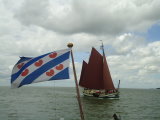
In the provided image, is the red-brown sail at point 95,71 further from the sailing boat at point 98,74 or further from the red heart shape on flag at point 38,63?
the red heart shape on flag at point 38,63

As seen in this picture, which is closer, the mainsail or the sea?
the sea

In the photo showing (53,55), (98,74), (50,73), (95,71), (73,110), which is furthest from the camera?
(95,71)

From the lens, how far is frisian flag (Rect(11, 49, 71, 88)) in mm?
11055

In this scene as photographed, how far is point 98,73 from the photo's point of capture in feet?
219

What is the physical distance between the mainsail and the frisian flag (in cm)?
5520

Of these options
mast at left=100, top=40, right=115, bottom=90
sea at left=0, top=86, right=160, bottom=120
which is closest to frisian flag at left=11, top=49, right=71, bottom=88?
sea at left=0, top=86, right=160, bottom=120

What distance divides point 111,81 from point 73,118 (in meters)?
33.3

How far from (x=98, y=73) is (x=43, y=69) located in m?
56.2

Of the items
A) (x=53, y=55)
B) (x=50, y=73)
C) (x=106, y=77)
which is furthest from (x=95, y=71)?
(x=50, y=73)

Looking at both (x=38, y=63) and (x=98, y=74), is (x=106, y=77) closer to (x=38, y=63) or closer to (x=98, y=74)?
(x=98, y=74)

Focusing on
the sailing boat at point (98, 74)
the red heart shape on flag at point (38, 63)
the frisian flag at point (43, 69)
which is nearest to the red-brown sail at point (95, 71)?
the sailing boat at point (98, 74)

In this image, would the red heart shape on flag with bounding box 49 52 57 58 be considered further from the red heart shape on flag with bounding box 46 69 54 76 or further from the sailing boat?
the sailing boat

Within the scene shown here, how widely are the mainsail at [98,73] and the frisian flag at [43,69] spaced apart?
55.2 m

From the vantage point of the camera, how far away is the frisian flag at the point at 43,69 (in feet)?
36.3
